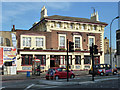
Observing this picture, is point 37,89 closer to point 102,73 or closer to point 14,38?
point 102,73

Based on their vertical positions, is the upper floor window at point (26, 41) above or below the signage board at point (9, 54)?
above

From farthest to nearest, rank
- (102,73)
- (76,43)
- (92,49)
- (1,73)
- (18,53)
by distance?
(76,43)
(18,53)
(1,73)
(102,73)
(92,49)

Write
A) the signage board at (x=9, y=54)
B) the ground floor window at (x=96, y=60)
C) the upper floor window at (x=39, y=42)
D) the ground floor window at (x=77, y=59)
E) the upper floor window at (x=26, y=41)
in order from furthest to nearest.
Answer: the ground floor window at (x=96, y=60) < the ground floor window at (x=77, y=59) < the upper floor window at (x=39, y=42) < the upper floor window at (x=26, y=41) < the signage board at (x=9, y=54)

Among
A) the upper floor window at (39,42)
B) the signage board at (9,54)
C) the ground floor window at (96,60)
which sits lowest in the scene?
the ground floor window at (96,60)

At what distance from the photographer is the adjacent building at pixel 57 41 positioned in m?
38.2

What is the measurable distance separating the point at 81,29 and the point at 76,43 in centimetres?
320

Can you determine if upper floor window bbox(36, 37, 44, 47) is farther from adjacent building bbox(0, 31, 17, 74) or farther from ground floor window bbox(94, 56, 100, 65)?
ground floor window bbox(94, 56, 100, 65)

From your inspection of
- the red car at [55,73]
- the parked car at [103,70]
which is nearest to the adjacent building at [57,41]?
the parked car at [103,70]

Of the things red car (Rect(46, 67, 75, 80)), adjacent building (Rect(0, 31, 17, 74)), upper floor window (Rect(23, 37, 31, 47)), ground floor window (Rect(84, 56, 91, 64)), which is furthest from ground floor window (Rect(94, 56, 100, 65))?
red car (Rect(46, 67, 75, 80))

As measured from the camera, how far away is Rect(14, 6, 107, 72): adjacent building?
38156 millimetres

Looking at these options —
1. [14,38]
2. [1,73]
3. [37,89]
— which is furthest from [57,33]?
[37,89]

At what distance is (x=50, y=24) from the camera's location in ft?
131

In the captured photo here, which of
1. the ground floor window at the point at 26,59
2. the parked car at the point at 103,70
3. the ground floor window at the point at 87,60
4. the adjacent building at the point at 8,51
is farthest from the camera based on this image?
the ground floor window at the point at 87,60

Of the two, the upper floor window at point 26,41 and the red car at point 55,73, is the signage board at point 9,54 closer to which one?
the upper floor window at point 26,41
